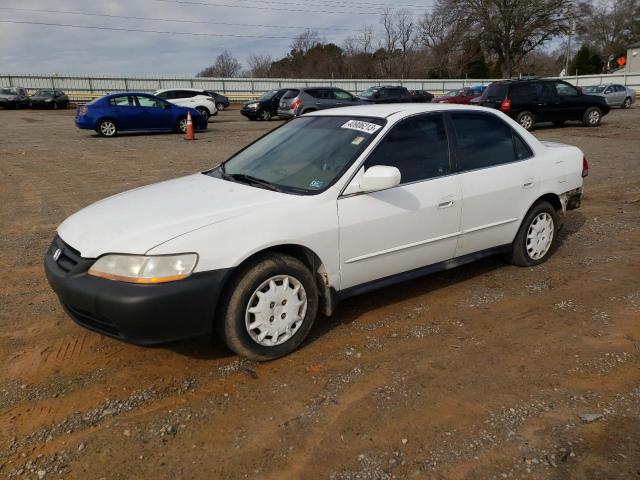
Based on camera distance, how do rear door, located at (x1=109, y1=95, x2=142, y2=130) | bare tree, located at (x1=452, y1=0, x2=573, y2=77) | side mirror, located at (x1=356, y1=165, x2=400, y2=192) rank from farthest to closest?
bare tree, located at (x1=452, y1=0, x2=573, y2=77), rear door, located at (x1=109, y1=95, x2=142, y2=130), side mirror, located at (x1=356, y1=165, x2=400, y2=192)

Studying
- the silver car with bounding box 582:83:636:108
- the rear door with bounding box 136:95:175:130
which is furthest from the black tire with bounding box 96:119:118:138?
the silver car with bounding box 582:83:636:108

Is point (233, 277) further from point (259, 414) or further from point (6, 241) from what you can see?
point (6, 241)

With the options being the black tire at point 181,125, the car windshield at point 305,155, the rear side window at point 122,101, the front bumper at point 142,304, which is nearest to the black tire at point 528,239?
the car windshield at point 305,155

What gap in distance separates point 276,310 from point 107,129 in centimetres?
1670

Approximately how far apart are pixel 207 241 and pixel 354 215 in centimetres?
106

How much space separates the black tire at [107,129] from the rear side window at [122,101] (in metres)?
0.63

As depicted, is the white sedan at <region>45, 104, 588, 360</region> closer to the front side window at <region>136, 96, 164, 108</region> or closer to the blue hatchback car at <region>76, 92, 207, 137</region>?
the blue hatchback car at <region>76, 92, 207, 137</region>

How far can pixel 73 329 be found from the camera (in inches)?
152

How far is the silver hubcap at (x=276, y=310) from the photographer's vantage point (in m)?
3.29

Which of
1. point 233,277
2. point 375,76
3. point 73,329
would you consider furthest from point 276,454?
point 375,76

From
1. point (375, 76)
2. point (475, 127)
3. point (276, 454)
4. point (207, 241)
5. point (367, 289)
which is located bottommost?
point (276, 454)

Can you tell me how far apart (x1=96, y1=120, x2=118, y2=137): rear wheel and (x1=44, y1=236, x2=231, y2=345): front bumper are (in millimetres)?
16172

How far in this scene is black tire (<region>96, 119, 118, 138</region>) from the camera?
17750 millimetres

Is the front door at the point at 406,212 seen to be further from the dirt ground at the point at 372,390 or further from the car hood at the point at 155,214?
the car hood at the point at 155,214
